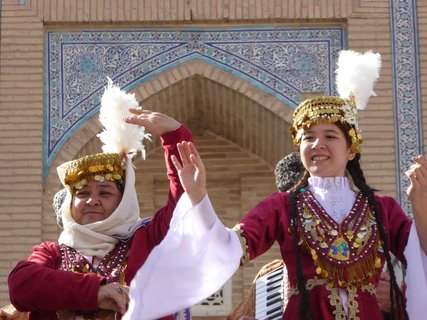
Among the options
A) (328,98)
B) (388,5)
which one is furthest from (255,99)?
(328,98)

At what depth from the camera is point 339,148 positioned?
5.27 metres

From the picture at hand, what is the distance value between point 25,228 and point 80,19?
5.40 feet

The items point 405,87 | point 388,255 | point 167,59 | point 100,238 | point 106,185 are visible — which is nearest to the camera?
point 388,255

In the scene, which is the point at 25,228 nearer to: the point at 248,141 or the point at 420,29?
the point at 248,141

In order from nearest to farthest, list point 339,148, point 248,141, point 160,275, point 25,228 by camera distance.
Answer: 1. point 160,275
2. point 339,148
3. point 25,228
4. point 248,141

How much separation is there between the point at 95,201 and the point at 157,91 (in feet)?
16.0

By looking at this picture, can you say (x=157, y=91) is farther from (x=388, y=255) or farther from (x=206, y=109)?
(x=388, y=255)

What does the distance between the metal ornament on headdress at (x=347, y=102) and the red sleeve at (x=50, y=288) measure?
0.97 m

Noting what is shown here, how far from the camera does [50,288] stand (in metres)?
5.37

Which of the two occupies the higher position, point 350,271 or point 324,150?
point 324,150

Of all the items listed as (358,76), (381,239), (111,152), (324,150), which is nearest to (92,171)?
(111,152)

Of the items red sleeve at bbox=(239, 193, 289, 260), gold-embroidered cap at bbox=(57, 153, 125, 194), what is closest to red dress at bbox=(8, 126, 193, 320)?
gold-embroidered cap at bbox=(57, 153, 125, 194)

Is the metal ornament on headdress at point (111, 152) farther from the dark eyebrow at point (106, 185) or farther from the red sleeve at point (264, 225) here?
the red sleeve at point (264, 225)

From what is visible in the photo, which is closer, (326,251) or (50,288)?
(326,251)
